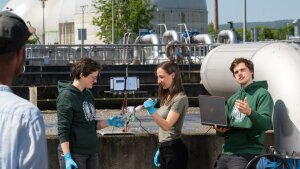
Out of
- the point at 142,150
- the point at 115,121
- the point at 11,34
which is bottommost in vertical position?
the point at 142,150

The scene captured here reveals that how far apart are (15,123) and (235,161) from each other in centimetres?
489

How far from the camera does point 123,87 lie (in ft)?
38.2

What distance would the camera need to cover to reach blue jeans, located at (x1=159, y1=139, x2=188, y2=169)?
8.57 meters

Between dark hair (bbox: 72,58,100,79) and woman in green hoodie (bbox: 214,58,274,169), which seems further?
dark hair (bbox: 72,58,100,79)

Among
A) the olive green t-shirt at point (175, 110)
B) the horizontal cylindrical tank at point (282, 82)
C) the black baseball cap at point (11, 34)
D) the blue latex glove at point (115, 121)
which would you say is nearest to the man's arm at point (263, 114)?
the horizontal cylindrical tank at point (282, 82)

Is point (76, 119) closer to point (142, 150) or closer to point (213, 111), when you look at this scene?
point (213, 111)

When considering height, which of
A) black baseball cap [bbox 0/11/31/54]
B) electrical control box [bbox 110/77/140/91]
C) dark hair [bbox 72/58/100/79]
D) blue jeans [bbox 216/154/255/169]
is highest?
black baseball cap [bbox 0/11/31/54]

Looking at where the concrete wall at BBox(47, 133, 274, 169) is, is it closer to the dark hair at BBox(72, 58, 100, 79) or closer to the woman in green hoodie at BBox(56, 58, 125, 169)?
the woman in green hoodie at BBox(56, 58, 125, 169)

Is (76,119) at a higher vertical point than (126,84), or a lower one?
lower

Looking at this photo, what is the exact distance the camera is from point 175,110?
8367 millimetres

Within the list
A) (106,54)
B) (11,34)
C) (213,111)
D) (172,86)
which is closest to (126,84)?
(172,86)

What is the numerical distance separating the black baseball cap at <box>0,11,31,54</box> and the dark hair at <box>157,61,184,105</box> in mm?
4788

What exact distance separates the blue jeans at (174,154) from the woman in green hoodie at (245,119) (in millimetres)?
599

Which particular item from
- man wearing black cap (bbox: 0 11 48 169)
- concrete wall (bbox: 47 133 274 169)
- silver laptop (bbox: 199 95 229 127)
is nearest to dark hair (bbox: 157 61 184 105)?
silver laptop (bbox: 199 95 229 127)
